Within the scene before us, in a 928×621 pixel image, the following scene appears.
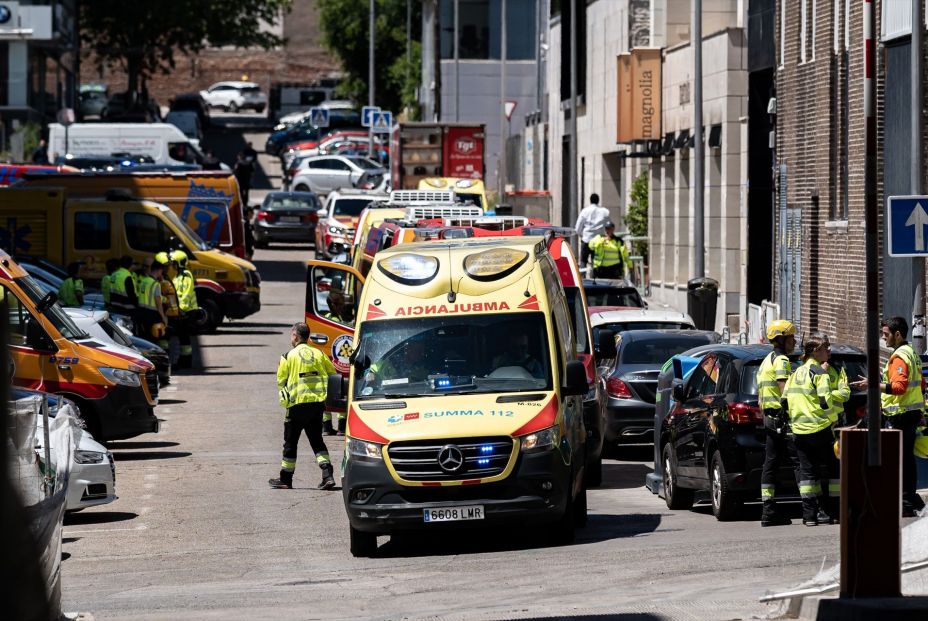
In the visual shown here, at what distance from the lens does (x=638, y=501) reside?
56.5ft

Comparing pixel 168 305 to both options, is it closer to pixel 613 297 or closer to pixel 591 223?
pixel 613 297

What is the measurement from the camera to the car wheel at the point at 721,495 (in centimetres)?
1496

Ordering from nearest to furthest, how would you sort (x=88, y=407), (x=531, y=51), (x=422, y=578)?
1. (x=422, y=578)
2. (x=88, y=407)
3. (x=531, y=51)

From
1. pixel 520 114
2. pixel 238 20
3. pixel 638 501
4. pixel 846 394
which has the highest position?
pixel 238 20

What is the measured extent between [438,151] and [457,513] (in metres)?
38.2

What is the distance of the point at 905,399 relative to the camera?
1477 cm

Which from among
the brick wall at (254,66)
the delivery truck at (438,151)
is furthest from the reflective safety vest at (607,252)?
the brick wall at (254,66)

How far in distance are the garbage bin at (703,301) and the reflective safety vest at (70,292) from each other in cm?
994

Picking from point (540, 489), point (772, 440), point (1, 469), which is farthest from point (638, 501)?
point (1, 469)

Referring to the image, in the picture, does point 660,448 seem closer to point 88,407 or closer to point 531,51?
point 88,407

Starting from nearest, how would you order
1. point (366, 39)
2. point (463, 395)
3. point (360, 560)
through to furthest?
point (360, 560) < point (463, 395) < point (366, 39)

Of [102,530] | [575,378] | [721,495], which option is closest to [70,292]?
[102,530]

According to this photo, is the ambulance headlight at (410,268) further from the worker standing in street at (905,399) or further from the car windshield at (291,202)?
the car windshield at (291,202)

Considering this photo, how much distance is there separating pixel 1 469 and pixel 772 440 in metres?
11.3
